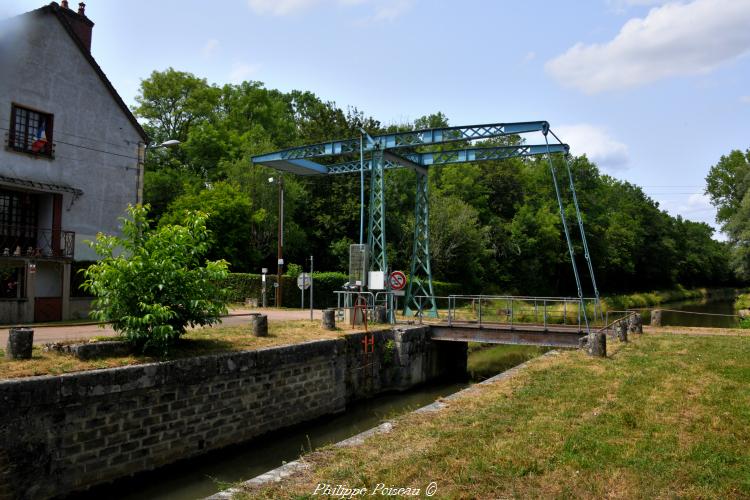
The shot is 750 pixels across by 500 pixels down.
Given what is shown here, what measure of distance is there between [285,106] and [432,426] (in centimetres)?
4633

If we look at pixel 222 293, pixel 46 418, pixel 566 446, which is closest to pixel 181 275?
pixel 222 293

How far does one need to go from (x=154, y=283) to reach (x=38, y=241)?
11.8 m

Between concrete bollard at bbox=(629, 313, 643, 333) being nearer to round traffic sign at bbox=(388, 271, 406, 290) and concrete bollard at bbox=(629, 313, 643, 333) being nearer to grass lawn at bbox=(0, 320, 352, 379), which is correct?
round traffic sign at bbox=(388, 271, 406, 290)

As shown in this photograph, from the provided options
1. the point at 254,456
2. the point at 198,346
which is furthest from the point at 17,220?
the point at 254,456

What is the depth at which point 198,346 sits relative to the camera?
12.2 metres

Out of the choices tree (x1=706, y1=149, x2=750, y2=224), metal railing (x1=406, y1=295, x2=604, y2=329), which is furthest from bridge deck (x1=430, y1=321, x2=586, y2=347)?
tree (x1=706, y1=149, x2=750, y2=224)

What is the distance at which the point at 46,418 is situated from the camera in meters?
8.45

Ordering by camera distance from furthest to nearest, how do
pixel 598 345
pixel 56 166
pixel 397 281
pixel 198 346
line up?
pixel 56 166 → pixel 397 281 → pixel 598 345 → pixel 198 346

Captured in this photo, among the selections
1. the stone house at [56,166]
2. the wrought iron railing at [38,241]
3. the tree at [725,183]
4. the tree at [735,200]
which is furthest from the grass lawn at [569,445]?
the tree at [725,183]

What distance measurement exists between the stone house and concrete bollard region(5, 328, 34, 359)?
944 cm

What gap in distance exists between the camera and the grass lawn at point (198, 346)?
30.0ft

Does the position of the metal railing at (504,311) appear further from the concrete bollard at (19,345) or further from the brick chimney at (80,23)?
the brick chimney at (80,23)

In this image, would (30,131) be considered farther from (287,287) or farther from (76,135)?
(287,287)

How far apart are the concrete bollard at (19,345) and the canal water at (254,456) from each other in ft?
8.57
